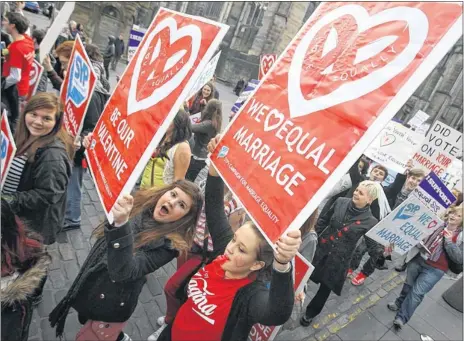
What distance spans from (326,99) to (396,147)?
18.9 feet

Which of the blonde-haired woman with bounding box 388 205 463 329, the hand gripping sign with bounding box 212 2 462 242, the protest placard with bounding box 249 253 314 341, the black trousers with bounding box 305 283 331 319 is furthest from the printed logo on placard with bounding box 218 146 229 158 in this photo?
the blonde-haired woman with bounding box 388 205 463 329

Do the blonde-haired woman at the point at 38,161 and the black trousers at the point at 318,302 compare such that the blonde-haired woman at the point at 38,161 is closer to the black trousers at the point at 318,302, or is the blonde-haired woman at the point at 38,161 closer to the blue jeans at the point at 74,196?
the blue jeans at the point at 74,196

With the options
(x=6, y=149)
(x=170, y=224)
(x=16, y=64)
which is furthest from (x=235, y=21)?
(x=6, y=149)

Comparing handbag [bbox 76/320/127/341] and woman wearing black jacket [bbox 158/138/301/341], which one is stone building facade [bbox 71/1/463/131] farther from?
woman wearing black jacket [bbox 158/138/301/341]

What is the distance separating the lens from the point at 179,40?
1838 mm

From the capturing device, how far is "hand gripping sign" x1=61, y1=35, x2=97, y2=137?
293 cm

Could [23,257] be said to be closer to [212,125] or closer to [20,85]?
[212,125]

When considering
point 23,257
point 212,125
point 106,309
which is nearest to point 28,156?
point 23,257

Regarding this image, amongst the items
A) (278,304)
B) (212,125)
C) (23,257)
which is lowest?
(212,125)

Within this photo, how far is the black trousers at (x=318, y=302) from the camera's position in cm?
390

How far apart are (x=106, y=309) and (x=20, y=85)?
3.98 metres

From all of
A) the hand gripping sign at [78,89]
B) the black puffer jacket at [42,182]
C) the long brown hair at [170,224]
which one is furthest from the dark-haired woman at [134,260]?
the hand gripping sign at [78,89]

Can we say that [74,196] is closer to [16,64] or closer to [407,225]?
[16,64]

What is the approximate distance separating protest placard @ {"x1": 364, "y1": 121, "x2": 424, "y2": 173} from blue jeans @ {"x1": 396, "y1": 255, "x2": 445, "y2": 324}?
2.47 metres
